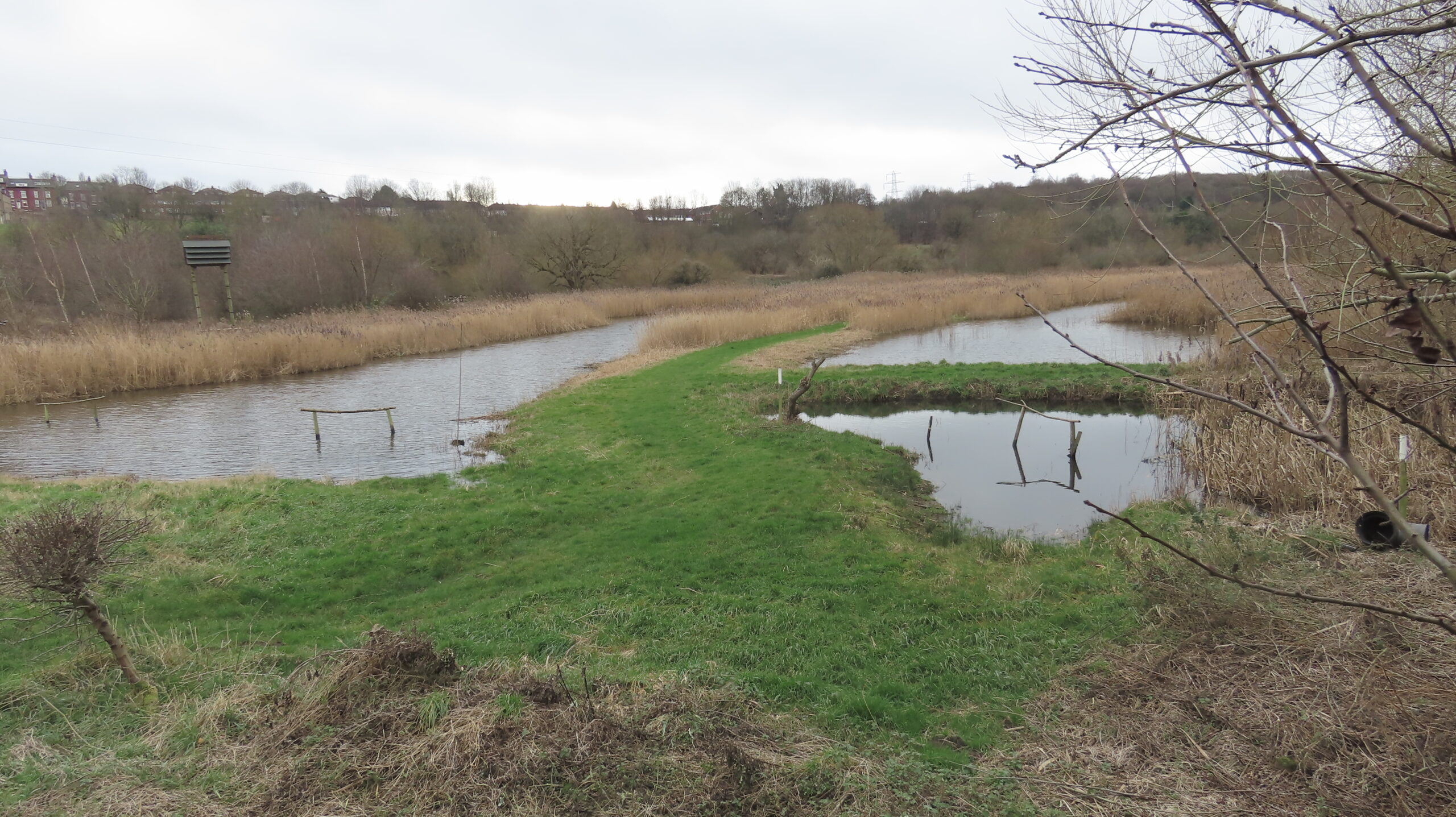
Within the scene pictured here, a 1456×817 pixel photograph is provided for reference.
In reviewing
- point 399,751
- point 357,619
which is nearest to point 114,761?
point 399,751

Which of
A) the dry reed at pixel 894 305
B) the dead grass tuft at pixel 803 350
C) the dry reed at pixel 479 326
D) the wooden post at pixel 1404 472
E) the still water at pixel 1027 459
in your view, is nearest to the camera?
the wooden post at pixel 1404 472

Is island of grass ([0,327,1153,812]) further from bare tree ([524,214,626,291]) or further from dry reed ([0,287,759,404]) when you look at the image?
bare tree ([524,214,626,291])

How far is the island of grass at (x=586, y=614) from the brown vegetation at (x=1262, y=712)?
0.45m

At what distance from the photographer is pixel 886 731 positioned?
411 cm

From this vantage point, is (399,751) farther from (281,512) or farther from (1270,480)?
(1270,480)

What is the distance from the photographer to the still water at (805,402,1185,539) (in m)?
9.61

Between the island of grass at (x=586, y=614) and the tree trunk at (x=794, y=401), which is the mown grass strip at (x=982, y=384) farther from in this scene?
the island of grass at (x=586, y=614)

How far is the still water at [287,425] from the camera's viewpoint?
1249 centimetres

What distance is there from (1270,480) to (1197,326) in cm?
1728

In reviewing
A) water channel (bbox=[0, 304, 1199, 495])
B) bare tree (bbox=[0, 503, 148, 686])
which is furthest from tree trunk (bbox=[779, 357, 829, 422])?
bare tree (bbox=[0, 503, 148, 686])

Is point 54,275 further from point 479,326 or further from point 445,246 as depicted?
point 445,246

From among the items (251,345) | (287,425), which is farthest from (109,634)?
(251,345)

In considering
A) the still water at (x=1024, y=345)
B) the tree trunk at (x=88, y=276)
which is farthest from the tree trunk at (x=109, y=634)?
the tree trunk at (x=88, y=276)

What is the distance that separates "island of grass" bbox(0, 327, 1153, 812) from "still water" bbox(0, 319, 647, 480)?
219 centimetres
